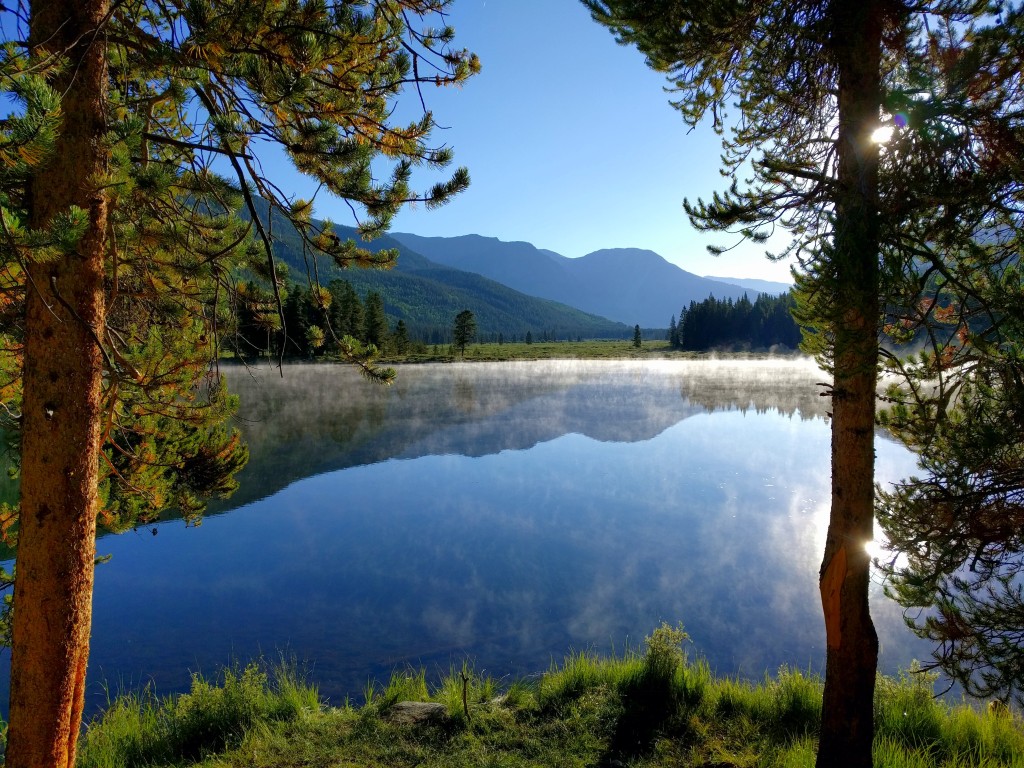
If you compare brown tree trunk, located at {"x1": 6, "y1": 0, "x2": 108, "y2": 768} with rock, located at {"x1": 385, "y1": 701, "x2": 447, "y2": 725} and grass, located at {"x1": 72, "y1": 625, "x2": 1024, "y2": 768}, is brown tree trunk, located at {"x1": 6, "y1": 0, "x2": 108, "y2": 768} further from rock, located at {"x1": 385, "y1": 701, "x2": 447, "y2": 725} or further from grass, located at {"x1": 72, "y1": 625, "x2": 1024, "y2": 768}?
rock, located at {"x1": 385, "y1": 701, "x2": 447, "y2": 725}

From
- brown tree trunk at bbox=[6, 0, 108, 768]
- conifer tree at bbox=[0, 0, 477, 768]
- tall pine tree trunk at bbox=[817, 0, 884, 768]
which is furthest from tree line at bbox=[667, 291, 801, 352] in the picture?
brown tree trunk at bbox=[6, 0, 108, 768]

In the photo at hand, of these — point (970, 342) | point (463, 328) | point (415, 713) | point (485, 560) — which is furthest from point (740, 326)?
point (415, 713)

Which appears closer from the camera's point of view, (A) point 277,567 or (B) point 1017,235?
(B) point 1017,235

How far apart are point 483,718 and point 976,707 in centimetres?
577

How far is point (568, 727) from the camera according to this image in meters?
5.09

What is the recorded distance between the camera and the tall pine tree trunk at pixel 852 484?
3574 millimetres

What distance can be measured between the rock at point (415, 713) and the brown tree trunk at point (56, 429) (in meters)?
3.29

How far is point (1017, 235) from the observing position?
3.68 m

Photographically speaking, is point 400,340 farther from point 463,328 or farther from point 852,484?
point 852,484

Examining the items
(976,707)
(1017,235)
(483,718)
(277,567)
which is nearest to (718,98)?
(1017,235)

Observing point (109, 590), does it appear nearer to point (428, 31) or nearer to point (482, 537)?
point (482, 537)

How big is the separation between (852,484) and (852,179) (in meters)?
2.21

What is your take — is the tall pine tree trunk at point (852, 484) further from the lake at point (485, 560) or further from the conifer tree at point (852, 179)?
the lake at point (485, 560)

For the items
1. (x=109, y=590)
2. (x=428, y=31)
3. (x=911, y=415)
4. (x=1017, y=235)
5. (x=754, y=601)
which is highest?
(x=428, y=31)
